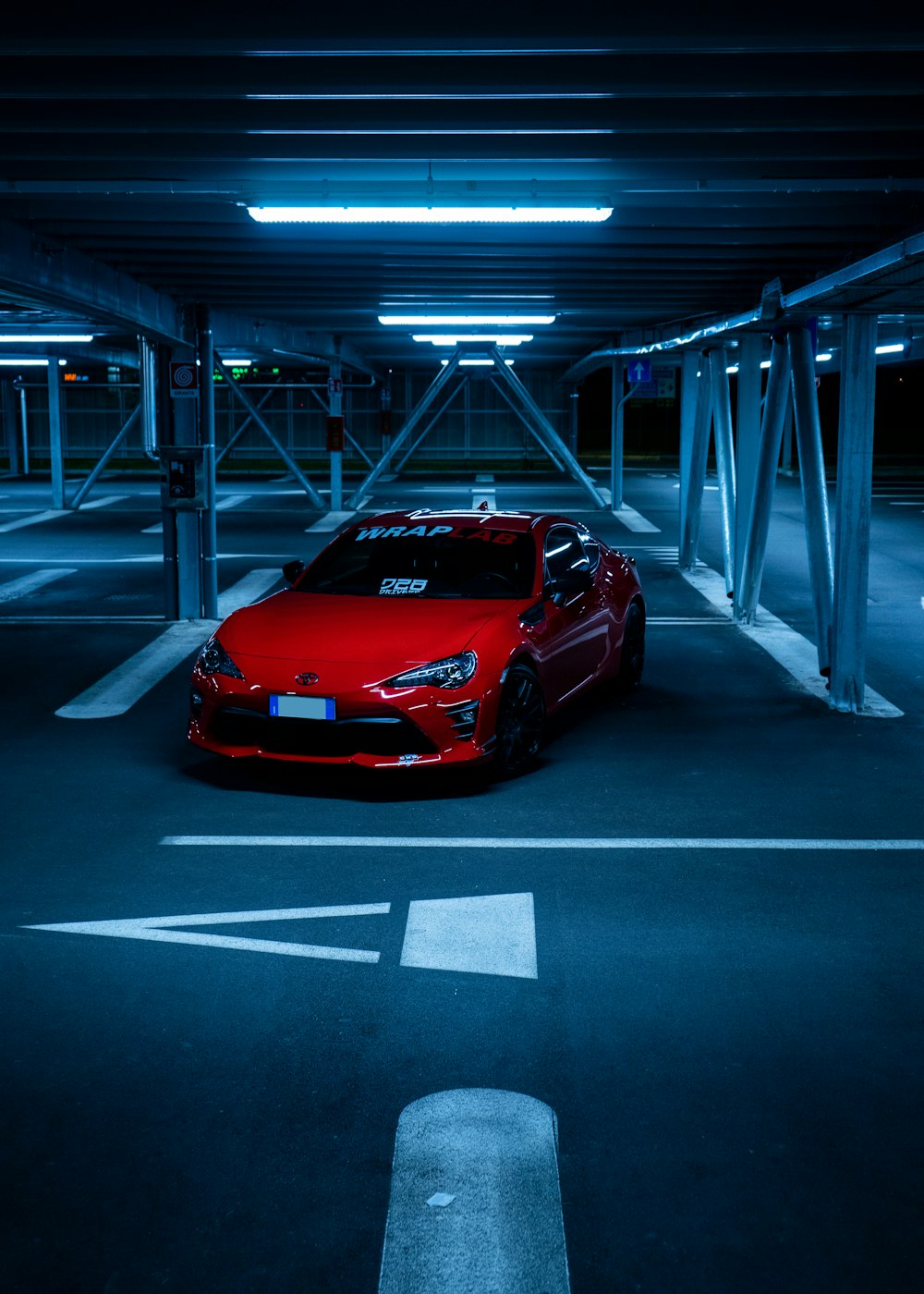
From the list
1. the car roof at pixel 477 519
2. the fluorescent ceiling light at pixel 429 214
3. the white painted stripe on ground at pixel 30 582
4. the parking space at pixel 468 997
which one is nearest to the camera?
the parking space at pixel 468 997

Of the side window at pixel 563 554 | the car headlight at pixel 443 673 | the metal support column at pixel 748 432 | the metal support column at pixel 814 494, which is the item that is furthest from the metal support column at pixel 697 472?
the car headlight at pixel 443 673

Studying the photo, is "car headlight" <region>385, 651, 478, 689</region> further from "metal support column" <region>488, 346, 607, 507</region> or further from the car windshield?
"metal support column" <region>488, 346, 607, 507</region>

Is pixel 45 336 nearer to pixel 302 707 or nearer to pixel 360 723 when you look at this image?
pixel 302 707

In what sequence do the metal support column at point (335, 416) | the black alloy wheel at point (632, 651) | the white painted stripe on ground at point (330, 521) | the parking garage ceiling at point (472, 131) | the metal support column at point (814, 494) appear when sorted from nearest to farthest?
the parking garage ceiling at point (472, 131), the black alloy wheel at point (632, 651), the metal support column at point (814, 494), the white painted stripe on ground at point (330, 521), the metal support column at point (335, 416)

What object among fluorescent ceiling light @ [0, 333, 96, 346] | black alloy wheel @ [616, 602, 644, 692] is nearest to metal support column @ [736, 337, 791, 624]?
black alloy wheel @ [616, 602, 644, 692]

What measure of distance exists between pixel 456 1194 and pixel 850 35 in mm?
4137

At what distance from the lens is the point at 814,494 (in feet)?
37.3

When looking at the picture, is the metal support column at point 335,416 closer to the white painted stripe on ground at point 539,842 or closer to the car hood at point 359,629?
the car hood at point 359,629

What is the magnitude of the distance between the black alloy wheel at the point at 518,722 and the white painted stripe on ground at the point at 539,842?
1.00 m

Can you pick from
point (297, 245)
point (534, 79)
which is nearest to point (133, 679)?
point (297, 245)

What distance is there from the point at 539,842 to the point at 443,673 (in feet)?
3.75

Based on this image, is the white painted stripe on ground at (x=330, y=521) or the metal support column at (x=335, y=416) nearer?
the white painted stripe on ground at (x=330, y=521)

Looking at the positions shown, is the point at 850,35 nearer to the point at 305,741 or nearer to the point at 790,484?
the point at 305,741

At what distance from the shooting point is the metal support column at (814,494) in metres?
11.3
